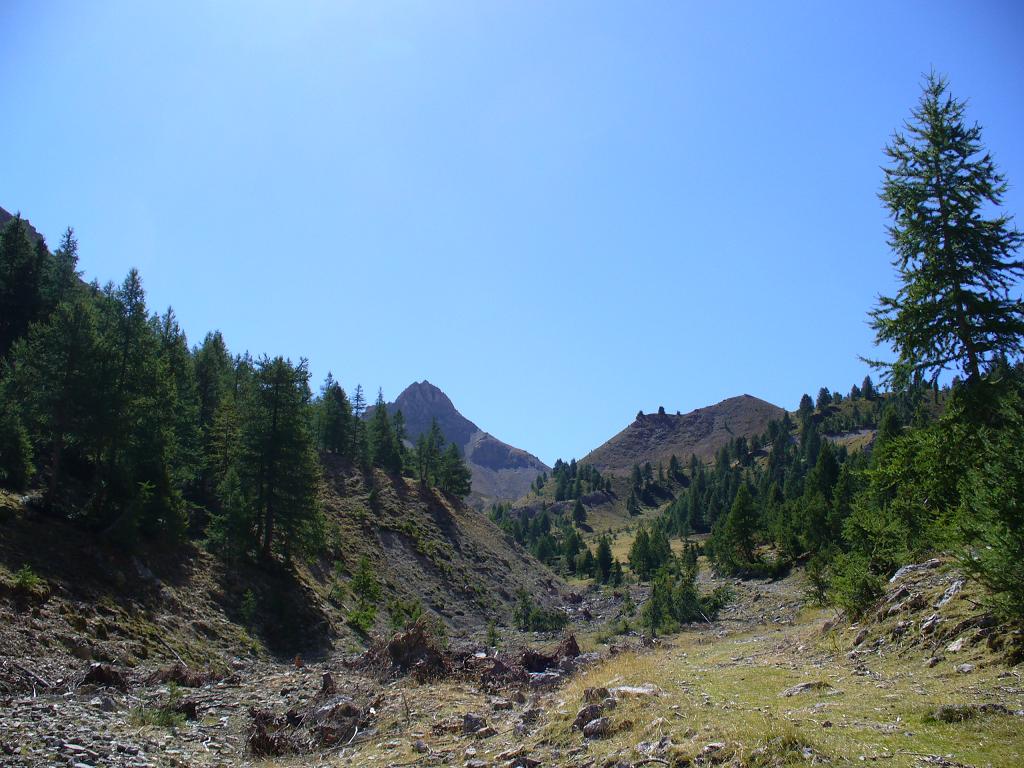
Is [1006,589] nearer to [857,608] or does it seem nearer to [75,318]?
[857,608]

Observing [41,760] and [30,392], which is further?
[30,392]

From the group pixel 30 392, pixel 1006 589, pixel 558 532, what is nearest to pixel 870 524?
pixel 1006 589

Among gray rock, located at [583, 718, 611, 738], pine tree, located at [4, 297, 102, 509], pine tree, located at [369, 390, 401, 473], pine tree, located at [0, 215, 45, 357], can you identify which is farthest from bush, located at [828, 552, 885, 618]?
pine tree, located at [369, 390, 401, 473]

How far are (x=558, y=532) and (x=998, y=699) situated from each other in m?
183

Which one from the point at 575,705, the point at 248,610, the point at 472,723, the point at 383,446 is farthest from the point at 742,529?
the point at 472,723

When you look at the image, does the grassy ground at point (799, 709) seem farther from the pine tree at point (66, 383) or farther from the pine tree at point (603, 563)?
the pine tree at point (603, 563)

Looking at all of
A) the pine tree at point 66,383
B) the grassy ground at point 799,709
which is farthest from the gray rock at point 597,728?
the pine tree at point 66,383

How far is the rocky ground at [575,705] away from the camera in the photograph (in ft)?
28.3

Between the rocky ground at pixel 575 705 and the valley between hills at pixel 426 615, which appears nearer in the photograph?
the rocky ground at pixel 575 705

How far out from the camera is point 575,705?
42.2ft

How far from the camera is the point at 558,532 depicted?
614 feet

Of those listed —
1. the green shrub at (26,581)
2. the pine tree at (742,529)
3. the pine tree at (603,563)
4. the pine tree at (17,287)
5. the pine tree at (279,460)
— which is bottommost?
the pine tree at (603,563)

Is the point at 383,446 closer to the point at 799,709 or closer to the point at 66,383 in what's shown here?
the point at 66,383

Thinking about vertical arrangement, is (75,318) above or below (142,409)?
above
